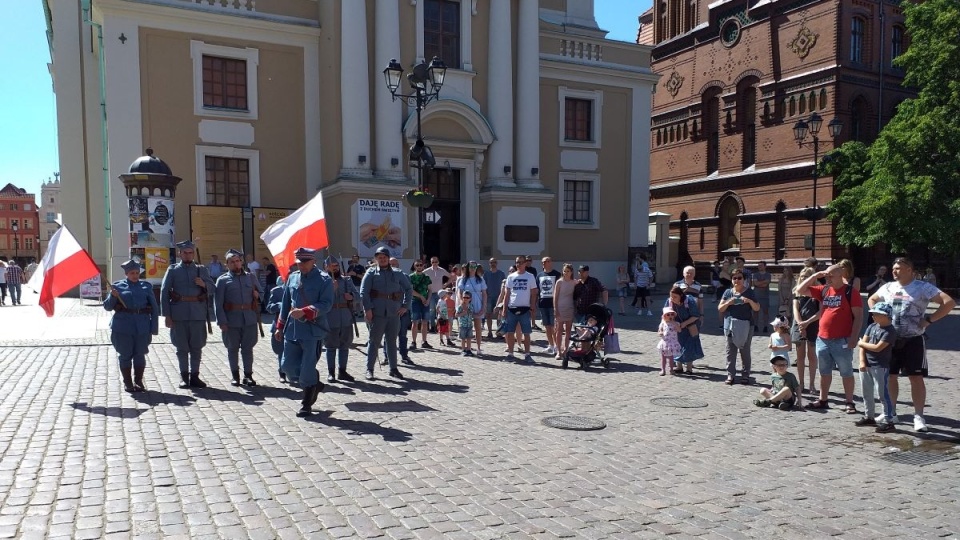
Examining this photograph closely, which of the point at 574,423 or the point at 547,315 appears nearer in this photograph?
the point at 574,423

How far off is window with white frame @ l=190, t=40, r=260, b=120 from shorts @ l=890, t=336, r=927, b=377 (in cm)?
2147

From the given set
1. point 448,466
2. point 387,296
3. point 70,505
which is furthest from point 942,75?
point 70,505

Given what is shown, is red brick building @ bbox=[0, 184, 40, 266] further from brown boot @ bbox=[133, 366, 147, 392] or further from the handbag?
the handbag

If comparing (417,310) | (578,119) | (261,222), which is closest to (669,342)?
(417,310)

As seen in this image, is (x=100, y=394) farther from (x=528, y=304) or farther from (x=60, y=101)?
(x=60, y=101)

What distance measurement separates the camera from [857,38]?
34031mm

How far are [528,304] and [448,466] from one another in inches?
269

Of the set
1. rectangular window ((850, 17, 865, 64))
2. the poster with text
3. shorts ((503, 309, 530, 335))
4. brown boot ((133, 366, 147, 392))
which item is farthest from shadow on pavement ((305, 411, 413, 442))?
rectangular window ((850, 17, 865, 64))

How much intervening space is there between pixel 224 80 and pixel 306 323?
59.9 ft

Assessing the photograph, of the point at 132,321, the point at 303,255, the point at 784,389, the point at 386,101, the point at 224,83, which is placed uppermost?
the point at 224,83

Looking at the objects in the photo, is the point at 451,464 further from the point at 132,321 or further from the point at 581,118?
the point at 581,118

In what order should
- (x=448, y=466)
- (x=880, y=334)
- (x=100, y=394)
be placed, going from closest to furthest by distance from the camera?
(x=448, y=466), (x=880, y=334), (x=100, y=394)

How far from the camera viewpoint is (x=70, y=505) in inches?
193

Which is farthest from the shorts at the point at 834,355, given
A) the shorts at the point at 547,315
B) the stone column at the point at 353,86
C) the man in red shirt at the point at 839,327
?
the stone column at the point at 353,86
